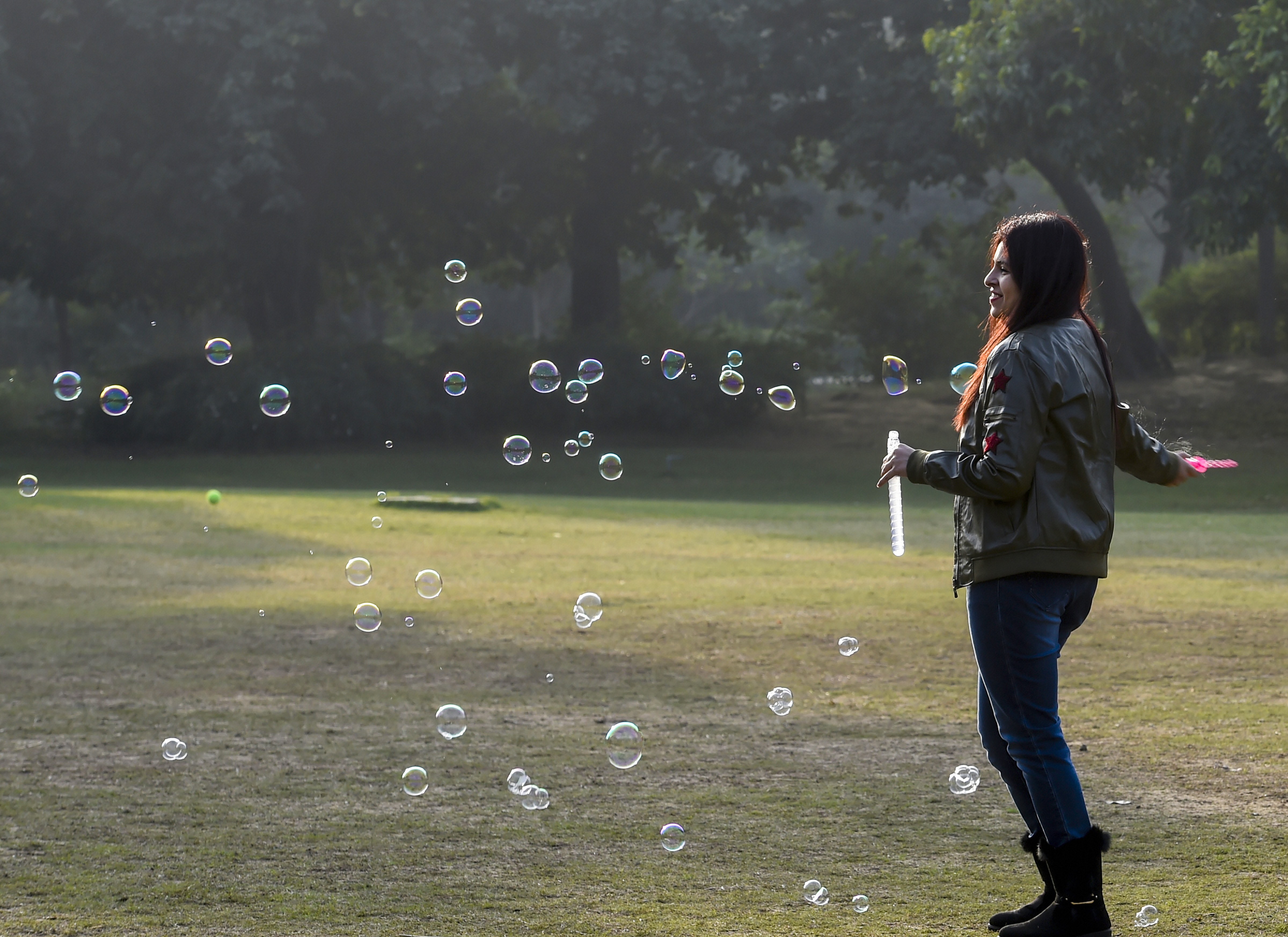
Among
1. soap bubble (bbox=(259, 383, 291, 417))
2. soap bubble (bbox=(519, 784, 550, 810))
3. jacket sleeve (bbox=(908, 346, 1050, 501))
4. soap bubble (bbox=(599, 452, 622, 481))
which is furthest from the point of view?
soap bubble (bbox=(259, 383, 291, 417))

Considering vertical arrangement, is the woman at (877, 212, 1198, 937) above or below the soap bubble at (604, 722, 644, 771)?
above

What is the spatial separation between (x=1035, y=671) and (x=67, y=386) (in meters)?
8.05

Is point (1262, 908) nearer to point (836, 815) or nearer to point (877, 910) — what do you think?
point (877, 910)

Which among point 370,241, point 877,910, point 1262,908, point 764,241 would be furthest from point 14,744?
point 764,241

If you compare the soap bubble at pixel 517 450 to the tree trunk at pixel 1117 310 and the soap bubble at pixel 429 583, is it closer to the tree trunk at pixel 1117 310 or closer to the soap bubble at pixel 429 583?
the soap bubble at pixel 429 583

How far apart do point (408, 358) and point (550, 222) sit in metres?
7.65

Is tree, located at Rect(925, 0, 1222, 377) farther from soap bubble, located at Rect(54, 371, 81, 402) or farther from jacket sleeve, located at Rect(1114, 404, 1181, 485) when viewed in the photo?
Answer: jacket sleeve, located at Rect(1114, 404, 1181, 485)

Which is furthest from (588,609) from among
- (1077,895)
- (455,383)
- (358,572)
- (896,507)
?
(1077,895)

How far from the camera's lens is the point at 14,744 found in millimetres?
6859

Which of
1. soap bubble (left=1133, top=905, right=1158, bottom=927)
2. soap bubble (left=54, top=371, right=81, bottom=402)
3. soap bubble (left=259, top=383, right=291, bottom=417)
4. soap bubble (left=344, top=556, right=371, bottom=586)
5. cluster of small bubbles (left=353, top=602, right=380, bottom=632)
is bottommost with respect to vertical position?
soap bubble (left=1133, top=905, right=1158, bottom=927)

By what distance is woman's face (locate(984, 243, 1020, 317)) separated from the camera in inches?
164

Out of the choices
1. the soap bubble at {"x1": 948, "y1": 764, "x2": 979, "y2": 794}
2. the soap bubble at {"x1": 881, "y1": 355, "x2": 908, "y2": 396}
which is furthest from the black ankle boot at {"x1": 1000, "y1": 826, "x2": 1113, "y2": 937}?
the soap bubble at {"x1": 881, "y1": 355, "x2": 908, "y2": 396}

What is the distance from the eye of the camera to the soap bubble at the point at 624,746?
6348mm

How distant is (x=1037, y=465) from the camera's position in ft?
13.0
